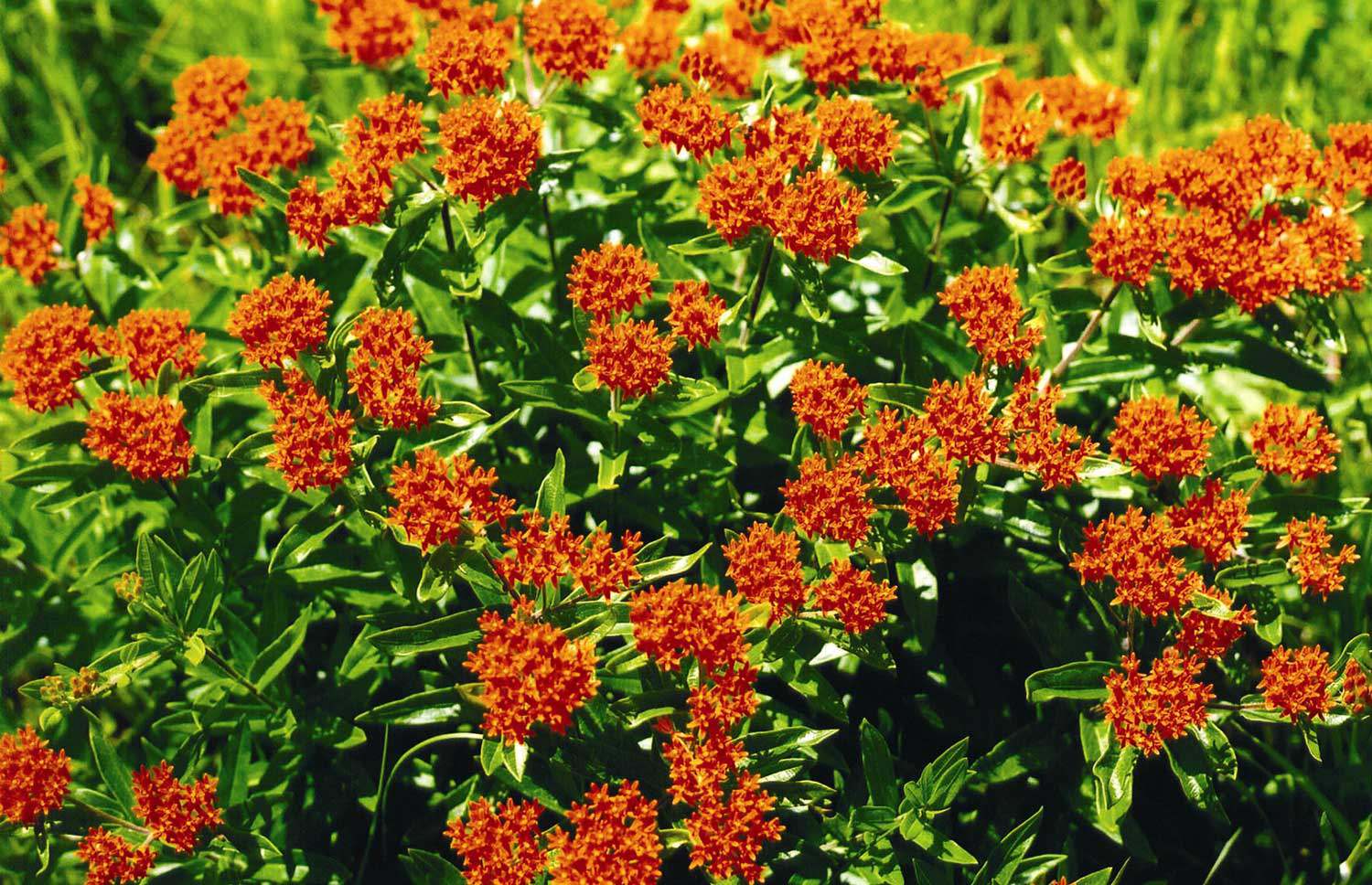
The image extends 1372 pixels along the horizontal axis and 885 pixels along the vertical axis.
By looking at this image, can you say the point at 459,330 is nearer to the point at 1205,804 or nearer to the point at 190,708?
the point at 190,708

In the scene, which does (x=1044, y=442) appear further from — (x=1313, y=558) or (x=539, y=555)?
(x=539, y=555)

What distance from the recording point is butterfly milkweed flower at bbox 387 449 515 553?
119 inches

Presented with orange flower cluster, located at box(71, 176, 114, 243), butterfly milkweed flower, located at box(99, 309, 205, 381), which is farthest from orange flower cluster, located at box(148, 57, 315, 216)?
butterfly milkweed flower, located at box(99, 309, 205, 381)

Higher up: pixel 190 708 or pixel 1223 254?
pixel 1223 254

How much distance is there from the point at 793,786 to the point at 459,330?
6.68 ft

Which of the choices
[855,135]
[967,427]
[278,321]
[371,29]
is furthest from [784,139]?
[371,29]

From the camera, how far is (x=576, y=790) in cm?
330

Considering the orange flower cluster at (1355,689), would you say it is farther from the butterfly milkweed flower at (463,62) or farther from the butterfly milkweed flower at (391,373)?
the butterfly milkweed flower at (463,62)

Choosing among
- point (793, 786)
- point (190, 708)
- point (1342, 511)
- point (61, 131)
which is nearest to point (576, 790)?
point (793, 786)

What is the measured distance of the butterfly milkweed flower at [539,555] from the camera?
3.07 m

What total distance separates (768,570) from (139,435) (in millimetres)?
1923

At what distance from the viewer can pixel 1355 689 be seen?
3252 mm

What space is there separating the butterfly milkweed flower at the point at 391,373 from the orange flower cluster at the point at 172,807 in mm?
1165

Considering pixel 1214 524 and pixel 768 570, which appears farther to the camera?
pixel 1214 524
